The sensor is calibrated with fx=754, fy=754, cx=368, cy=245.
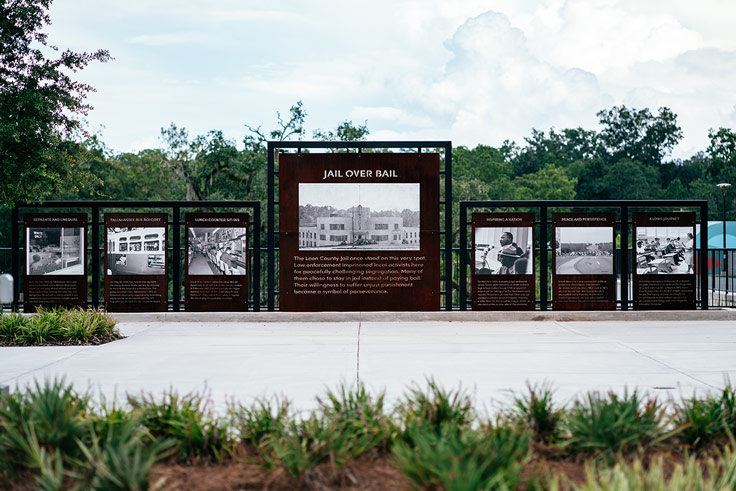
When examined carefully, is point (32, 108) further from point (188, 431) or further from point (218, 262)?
point (188, 431)

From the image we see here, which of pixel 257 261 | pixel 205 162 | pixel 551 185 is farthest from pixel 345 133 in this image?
pixel 551 185

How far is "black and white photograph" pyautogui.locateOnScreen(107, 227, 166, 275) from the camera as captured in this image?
16.4 m

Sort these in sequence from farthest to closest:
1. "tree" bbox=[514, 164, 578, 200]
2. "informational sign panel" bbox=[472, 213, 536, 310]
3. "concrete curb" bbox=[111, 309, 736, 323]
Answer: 1. "tree" bbox=[514, 164, 578, 200]
2. "informational sign panel" bbox=[472, 213, 536, 310]
3. "concrete curb" bbox=[111, 309, 736, 323]

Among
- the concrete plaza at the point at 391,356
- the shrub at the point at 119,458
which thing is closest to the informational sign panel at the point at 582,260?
the concrete plaza at the point at 391,356

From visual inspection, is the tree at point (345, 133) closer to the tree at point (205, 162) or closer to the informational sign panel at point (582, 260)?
the tree at point (205, 162)

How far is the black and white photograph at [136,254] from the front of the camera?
16.4 m

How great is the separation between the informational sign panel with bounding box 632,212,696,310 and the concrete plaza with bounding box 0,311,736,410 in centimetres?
42

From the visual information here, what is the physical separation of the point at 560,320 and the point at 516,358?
5.58 meters

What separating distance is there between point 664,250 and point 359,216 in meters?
6.78

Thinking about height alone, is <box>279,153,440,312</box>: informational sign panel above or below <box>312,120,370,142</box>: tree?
below

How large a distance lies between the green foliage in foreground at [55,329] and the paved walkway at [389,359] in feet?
1.70

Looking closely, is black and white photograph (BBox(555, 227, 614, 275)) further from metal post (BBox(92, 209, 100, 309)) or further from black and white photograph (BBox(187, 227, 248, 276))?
metal post (BBox(92, 209, 100, 309))

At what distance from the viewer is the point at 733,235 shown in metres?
52.5

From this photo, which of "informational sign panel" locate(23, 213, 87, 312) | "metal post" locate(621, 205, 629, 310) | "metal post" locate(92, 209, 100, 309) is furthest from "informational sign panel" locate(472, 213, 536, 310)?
"informational sign panel" locate(23, 213, 87, 312)
